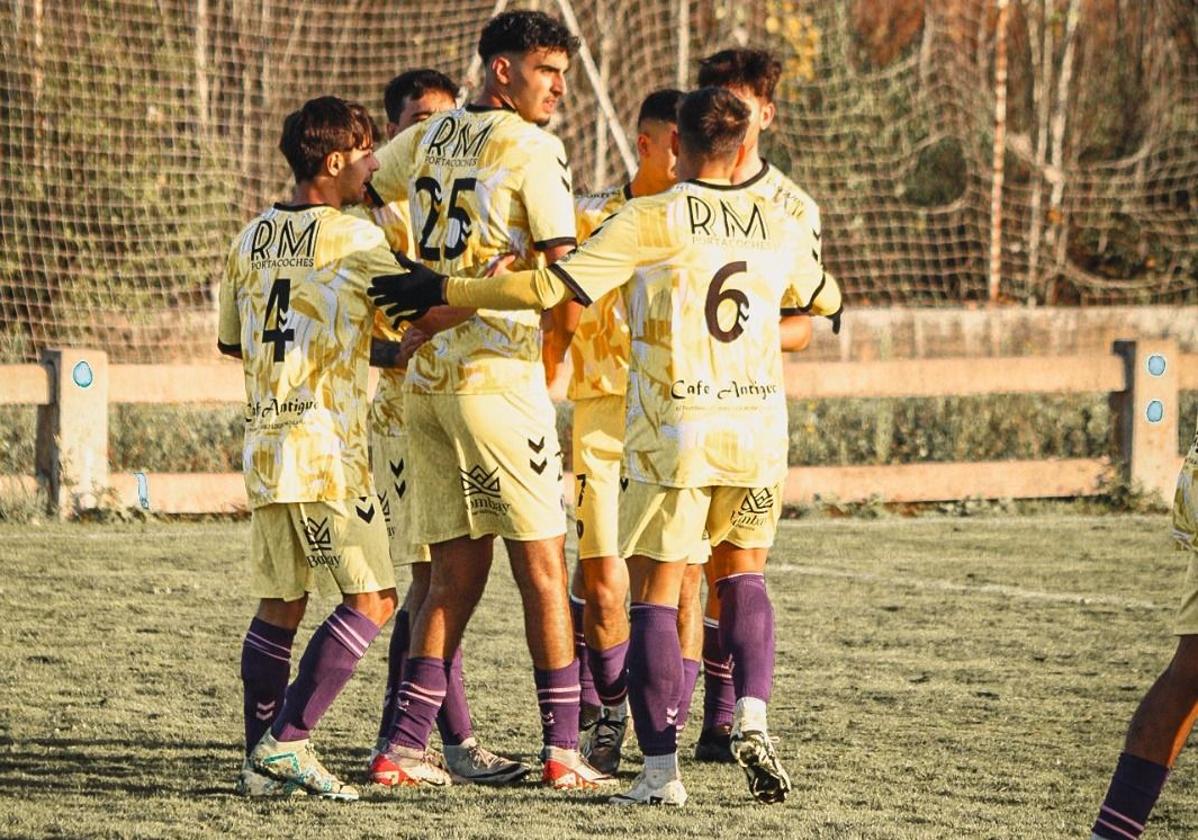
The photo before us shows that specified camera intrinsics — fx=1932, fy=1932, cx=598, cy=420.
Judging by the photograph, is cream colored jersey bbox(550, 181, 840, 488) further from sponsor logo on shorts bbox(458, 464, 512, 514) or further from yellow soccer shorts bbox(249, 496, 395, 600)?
yellow soccer shorts bbox(249, 496, 395, 600)

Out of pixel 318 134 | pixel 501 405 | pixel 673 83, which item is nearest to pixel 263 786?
pixel 501 405

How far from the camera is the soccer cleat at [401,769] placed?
5.30 m

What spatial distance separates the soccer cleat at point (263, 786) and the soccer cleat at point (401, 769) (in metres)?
0.24

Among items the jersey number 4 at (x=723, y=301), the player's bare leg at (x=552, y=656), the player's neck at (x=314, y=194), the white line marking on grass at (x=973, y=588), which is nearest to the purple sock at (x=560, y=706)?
the player's bare leg at (x=552, y=656)

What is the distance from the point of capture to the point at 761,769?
479 cm

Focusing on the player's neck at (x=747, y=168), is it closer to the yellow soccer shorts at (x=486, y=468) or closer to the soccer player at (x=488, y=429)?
the soccer player at (x=488, y=429)

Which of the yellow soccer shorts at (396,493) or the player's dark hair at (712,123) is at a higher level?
the player's dark hair at (712,123)

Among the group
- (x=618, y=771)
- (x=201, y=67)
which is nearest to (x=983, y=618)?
(x=618, y=771)

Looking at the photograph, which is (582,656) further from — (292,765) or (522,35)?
(522,35)

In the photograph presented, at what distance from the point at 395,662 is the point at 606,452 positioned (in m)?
0.92

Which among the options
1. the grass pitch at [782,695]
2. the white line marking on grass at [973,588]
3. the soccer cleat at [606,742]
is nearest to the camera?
the grass pitch at [782,695]

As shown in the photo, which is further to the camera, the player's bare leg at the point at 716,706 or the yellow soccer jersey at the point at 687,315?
the player's bare leg at the point at 716,706

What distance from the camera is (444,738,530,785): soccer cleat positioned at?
5.42m

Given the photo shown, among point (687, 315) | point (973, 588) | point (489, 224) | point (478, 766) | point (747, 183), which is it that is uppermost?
point (747, 183)
